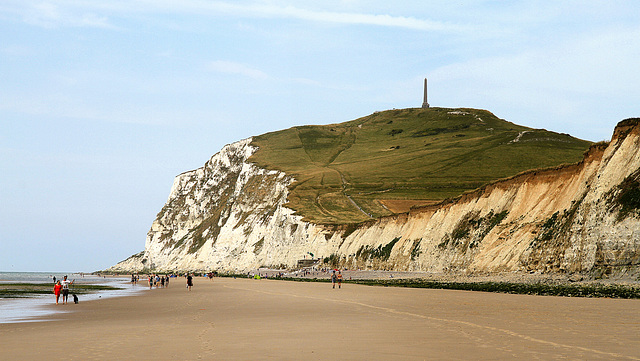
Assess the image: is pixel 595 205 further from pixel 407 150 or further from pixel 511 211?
pixel 407 150

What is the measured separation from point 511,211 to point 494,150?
11490 centimetres

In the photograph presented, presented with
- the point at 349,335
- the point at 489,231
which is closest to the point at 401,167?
the point at 489,231

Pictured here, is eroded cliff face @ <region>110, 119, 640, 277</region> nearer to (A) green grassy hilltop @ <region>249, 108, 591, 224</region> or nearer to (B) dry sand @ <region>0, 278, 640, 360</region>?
(A) green grassy hilltop @ <region>249, 108, 591, 224</region>

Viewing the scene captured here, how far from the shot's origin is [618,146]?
38000mm

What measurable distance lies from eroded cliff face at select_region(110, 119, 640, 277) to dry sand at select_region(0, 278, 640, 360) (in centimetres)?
1330

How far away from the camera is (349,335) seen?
1390 cm

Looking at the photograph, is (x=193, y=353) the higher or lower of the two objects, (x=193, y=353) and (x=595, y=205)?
the lower

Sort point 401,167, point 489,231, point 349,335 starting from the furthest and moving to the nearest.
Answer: point 401,167 → point 489,231 → point 349,335

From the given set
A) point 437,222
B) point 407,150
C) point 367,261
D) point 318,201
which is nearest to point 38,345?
point 437,222

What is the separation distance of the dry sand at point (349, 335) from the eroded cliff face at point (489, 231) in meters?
13.3

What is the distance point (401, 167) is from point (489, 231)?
4159 inches

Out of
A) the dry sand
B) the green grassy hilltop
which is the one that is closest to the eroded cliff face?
the green grassy hilltop

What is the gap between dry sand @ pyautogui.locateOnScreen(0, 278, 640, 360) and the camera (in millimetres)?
10852

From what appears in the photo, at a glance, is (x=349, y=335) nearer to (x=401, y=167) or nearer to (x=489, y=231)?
(x=489, y=231)
